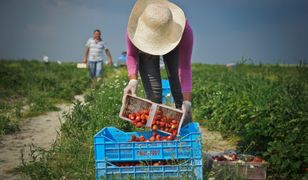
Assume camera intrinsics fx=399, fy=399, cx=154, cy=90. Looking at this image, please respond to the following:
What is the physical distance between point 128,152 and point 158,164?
265 mm

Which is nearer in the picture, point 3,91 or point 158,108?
point 158,108

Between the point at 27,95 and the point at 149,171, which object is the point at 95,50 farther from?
the point at 149,171

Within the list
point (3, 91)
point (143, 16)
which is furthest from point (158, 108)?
point (3, 91)

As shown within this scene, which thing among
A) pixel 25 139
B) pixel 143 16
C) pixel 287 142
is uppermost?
pixel 143 16

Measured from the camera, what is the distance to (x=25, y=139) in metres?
5.98

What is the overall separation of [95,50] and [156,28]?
7.92m

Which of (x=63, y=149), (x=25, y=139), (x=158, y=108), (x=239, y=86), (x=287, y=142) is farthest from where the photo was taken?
(x=239, y=86)

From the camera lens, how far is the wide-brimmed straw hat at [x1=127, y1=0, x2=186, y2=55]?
3771 millimetres

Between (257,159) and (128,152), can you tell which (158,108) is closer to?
(128,152)

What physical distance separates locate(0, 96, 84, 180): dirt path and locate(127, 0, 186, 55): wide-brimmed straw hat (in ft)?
5.19

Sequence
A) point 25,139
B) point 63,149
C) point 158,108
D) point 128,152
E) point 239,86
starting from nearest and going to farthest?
point 128,152, point 158,108, point 63,149, point 25,139, point 239,86

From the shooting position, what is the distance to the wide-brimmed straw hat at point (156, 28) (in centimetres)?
377

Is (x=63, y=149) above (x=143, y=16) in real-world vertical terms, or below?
below

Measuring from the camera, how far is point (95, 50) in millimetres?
11523
